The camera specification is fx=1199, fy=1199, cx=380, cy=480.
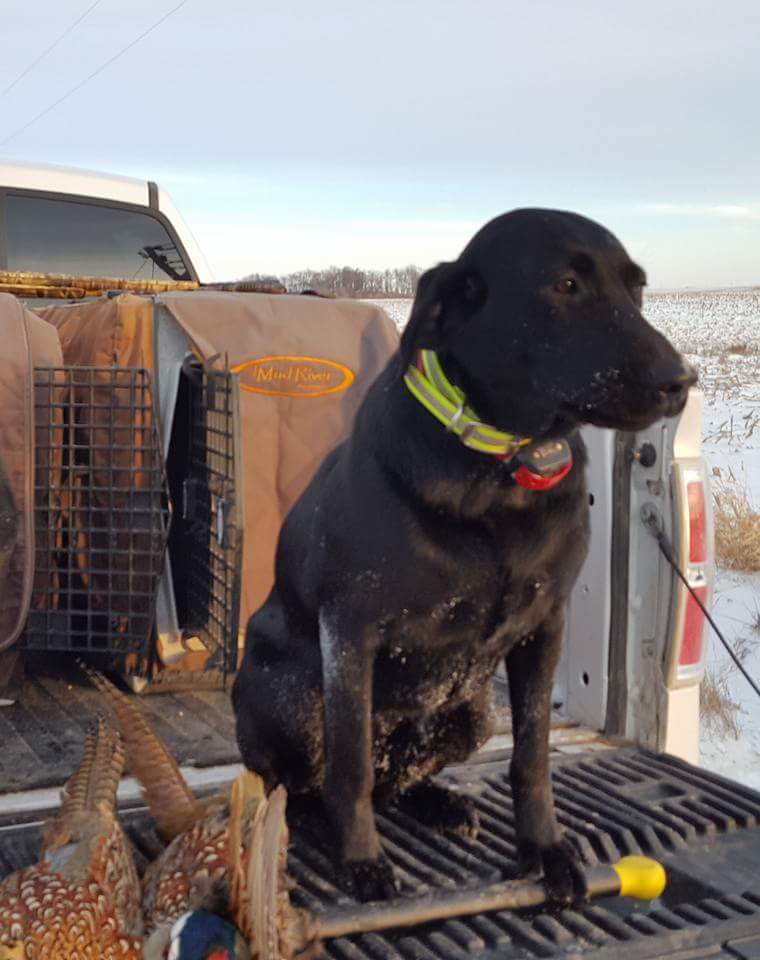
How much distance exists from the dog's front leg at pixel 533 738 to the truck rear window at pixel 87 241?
10.6ft

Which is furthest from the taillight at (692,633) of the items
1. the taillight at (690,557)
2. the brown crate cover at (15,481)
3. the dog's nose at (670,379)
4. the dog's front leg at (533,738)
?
the brown crate cover at (15,481)

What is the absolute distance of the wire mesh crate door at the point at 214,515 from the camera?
306 centimetres

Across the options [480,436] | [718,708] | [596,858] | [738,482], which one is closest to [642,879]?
[596,858]

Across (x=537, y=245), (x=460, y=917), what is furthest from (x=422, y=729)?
(x=537, y=245)

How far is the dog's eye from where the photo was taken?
223 centimetres

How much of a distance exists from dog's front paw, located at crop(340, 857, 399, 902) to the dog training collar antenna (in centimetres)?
81

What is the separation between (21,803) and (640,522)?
1636 mm

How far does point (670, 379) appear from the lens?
7.06 ft

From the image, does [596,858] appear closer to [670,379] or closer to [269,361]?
[670,379]

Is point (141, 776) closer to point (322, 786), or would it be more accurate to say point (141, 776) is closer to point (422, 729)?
point (322, 786)

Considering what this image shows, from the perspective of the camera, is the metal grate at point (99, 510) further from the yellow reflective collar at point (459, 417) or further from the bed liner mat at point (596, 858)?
the yellow reflective collar at point (459, 417)

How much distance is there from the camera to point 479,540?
237 centimetres

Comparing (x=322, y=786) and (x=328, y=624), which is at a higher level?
(x=328, y=624)

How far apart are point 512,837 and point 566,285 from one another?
48.0 inches
